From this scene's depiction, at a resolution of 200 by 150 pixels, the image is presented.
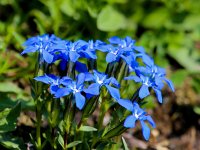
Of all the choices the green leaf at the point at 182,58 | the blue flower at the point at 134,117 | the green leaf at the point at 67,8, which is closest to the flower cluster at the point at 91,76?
the blue flower at the point at 134,117

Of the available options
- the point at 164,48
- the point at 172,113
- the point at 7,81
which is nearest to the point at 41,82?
the point at 7,81

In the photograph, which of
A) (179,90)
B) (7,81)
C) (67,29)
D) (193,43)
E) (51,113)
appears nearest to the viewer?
(51,113)

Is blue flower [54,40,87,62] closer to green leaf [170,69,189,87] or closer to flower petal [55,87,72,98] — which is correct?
flower petal [55,87,72,98]

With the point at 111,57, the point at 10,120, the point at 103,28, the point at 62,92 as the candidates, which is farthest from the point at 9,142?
the point at 103,28

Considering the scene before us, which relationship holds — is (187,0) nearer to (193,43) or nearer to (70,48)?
(193,43)

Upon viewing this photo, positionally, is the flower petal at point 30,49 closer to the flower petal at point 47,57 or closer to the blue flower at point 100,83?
the flower petal at point 47,57

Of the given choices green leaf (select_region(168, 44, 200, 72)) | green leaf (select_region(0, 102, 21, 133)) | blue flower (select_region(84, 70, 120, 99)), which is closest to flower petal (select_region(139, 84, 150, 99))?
blue flower (select_region(84, 70, 120, 99))
